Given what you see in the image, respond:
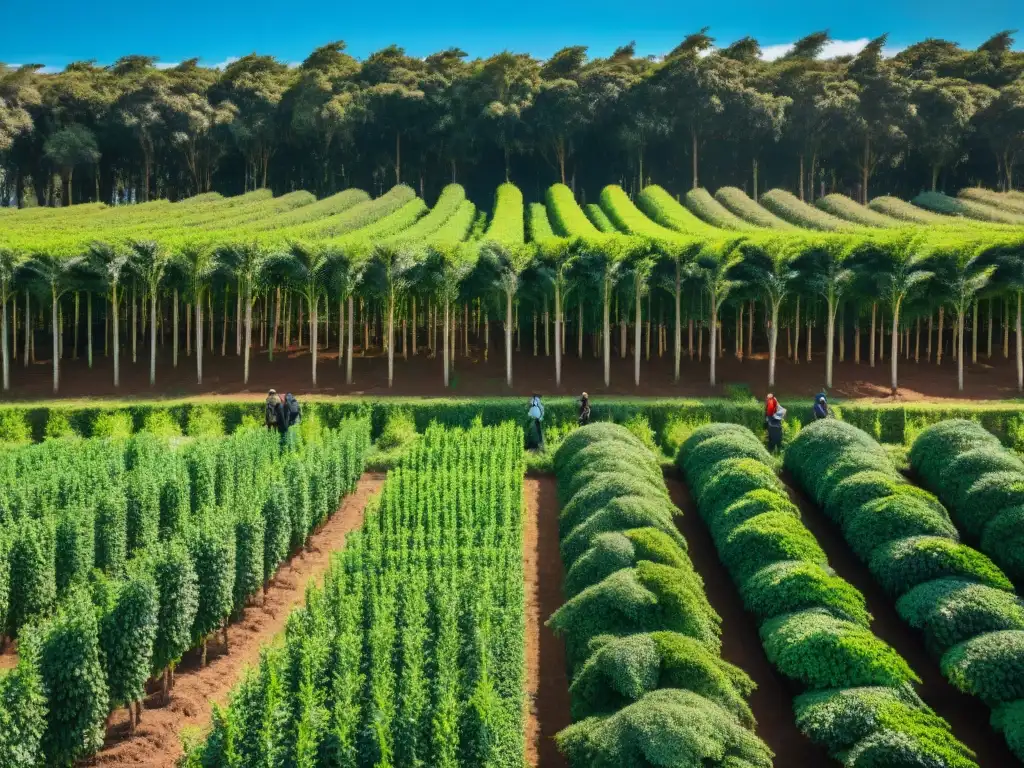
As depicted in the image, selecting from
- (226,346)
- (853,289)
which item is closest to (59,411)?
(226,346)

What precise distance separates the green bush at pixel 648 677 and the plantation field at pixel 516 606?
32 millimetres

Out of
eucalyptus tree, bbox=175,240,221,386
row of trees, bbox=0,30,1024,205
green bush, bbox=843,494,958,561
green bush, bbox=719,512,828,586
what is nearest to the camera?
green bush, bbox=719,512,828,586

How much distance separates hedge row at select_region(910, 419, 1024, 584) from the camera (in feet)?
53.4

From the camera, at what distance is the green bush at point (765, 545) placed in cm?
1513

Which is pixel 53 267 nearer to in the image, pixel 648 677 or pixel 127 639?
pixel 127 639

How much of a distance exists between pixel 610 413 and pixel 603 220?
30.2 m

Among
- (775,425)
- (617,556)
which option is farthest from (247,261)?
(617,556)

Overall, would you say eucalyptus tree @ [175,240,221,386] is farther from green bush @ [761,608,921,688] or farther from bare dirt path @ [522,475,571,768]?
green bush @ [761,608,921,688]

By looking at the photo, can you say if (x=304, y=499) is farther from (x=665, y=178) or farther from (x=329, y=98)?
(x=665, y=178)

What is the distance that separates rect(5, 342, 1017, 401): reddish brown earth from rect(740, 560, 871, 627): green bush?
739 inches

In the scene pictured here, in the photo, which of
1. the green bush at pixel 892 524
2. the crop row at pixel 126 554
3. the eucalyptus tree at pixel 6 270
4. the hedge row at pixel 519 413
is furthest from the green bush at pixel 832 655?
the eucalyptus tree at pixel 6 270

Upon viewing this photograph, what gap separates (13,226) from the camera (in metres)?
46.6

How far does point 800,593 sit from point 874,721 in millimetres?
3104

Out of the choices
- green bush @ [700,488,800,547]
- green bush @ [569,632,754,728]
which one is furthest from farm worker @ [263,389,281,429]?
green bush @ [569,632,754,728]
